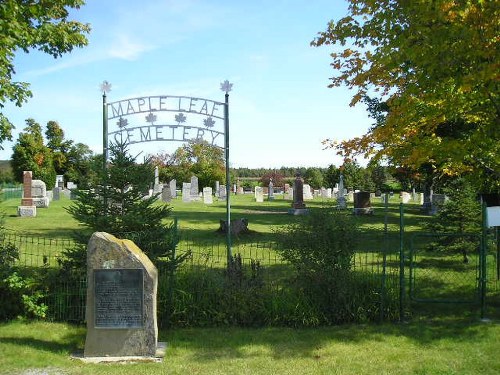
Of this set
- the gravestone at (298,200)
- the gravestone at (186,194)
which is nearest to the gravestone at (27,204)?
the gravestone at (186,194)

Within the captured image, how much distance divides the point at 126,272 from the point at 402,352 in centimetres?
369

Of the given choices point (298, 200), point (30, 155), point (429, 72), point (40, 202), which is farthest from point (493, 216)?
point (30, 155)

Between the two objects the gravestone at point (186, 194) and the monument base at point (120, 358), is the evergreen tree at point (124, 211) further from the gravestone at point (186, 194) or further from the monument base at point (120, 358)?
the gravestone at point (186, 194)

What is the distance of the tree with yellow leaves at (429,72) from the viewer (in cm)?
661

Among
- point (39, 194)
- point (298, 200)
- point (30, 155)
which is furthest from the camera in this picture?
point (30, 155)

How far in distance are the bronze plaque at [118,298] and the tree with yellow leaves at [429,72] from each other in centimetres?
464

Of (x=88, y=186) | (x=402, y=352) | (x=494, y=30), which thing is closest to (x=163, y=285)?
(x=88, y=186)

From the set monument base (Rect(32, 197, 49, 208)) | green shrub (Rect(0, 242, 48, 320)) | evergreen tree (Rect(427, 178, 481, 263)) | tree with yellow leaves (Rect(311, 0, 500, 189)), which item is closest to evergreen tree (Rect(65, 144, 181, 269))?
green shrub (Rect(0, 242, 48, 320))

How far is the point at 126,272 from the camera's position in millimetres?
6312

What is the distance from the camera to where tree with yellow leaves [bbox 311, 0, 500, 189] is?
21.7 feet

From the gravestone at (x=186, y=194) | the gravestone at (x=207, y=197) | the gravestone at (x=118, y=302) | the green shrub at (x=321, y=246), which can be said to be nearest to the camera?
the gravestone at (x=118, y=302)

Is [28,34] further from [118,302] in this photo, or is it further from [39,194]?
[39,194]

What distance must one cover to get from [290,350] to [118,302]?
2.30m

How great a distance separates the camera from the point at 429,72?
6.98 metres
